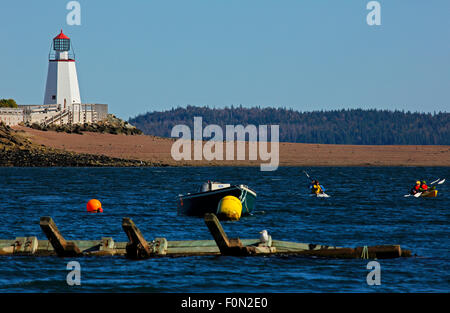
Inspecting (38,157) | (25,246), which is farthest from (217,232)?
(38,157)

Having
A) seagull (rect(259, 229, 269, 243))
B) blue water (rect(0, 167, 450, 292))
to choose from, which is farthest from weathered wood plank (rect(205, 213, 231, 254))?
seagull (rect(259, 229, 269, 243))

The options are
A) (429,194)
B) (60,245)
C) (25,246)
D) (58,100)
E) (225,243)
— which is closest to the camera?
(225,243)

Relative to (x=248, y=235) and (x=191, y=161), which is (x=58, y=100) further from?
(x=248, y=235)

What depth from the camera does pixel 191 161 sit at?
142 metres

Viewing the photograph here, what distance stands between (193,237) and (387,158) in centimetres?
12837

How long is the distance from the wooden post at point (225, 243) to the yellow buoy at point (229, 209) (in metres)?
12.9

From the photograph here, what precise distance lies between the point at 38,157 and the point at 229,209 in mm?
83869

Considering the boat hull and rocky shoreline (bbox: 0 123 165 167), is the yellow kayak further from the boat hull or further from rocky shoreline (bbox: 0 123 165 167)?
rocky shoreline (bbox: 0 123 165 167)

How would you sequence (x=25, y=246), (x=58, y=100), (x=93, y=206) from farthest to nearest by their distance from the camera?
(x=58, y=100)
(x=93, y=206)
(x=25, y=246)

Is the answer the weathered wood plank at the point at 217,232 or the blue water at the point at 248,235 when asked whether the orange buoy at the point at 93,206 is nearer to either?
the blue water at the point at 248,235

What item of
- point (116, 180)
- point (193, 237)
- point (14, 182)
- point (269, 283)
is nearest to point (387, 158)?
point (116, 180)

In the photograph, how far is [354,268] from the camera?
2769cm

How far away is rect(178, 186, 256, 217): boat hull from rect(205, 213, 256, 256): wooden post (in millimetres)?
14528

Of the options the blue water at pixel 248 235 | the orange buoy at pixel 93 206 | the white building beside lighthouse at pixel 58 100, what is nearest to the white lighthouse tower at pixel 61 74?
the white building beside lighthouse at pixel 58 100
